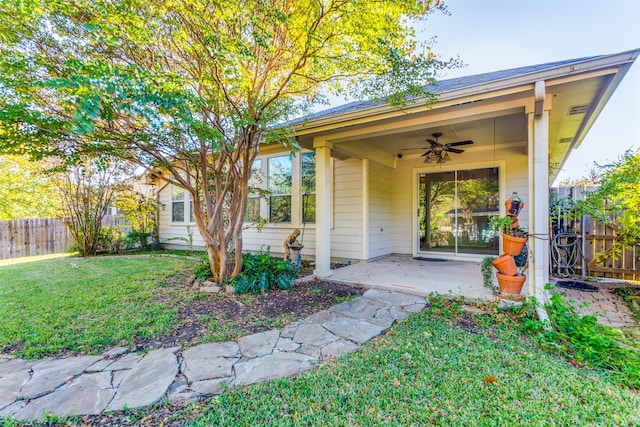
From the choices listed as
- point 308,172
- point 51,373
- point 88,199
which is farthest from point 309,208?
point 88,199

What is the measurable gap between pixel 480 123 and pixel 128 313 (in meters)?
5.89

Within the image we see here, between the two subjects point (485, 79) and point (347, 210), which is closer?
point (485, 79)

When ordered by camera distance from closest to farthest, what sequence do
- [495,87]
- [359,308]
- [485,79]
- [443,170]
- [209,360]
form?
[209,360] → [495,87] → [359,308] → [485,79] → [443,170]

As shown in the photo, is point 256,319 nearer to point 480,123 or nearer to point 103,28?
point 103,28

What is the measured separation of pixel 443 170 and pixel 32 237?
1250 centimetres

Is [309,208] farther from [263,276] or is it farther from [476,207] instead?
[476,207]

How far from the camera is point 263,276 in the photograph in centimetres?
426

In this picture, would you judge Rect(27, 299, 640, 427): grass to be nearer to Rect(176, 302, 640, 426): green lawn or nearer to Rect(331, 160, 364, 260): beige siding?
Rect(176, 302, 640, 426): green lawn

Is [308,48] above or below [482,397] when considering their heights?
above

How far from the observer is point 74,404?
5.79 ft

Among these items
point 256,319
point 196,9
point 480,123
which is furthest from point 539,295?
point 196,9

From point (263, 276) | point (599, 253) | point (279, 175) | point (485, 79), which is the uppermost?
point (485, 79)

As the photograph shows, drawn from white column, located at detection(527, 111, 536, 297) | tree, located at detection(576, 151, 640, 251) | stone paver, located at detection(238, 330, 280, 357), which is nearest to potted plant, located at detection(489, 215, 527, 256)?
white column, located at detection(527, 111, 536, 297)

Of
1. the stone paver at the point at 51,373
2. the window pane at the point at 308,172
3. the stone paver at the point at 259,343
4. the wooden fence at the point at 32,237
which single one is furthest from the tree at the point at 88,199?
the stone paver at the point at 259,343
